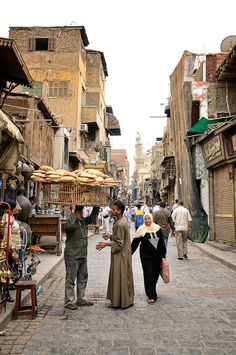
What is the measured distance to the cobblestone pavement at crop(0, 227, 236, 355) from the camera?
15.1 feet

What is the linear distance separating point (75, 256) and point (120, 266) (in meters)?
0.76

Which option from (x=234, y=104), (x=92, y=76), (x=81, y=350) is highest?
(x=92, y=76)

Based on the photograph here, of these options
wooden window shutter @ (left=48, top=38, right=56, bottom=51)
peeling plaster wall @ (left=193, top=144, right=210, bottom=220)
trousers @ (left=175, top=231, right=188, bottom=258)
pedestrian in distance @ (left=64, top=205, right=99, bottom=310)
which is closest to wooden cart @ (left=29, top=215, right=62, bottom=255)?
trousers @ (left=175, top=231, right=188, bottom=258)

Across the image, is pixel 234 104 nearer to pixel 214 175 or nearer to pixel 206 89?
pixel 206 89

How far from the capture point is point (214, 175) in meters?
17.7

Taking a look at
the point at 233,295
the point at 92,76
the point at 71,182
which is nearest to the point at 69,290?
the point at 71,182

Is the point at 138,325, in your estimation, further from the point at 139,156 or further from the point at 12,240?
the point at 139,156

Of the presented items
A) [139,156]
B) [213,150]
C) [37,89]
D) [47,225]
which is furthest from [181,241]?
[139,156]

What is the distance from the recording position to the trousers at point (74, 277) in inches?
255

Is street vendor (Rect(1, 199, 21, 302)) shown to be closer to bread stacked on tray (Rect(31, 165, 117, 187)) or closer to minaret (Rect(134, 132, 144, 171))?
bread stacked on tray (Rect(31, 165, 117, 187))

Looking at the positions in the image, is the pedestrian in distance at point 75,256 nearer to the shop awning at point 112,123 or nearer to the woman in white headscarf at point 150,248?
the woman in white headscarf at point 150,248

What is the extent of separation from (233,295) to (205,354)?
3.44m

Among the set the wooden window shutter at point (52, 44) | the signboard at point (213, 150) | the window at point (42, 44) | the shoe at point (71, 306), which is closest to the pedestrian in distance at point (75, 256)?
the shoe at point (71, 306)

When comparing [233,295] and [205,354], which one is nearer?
[205,354]
